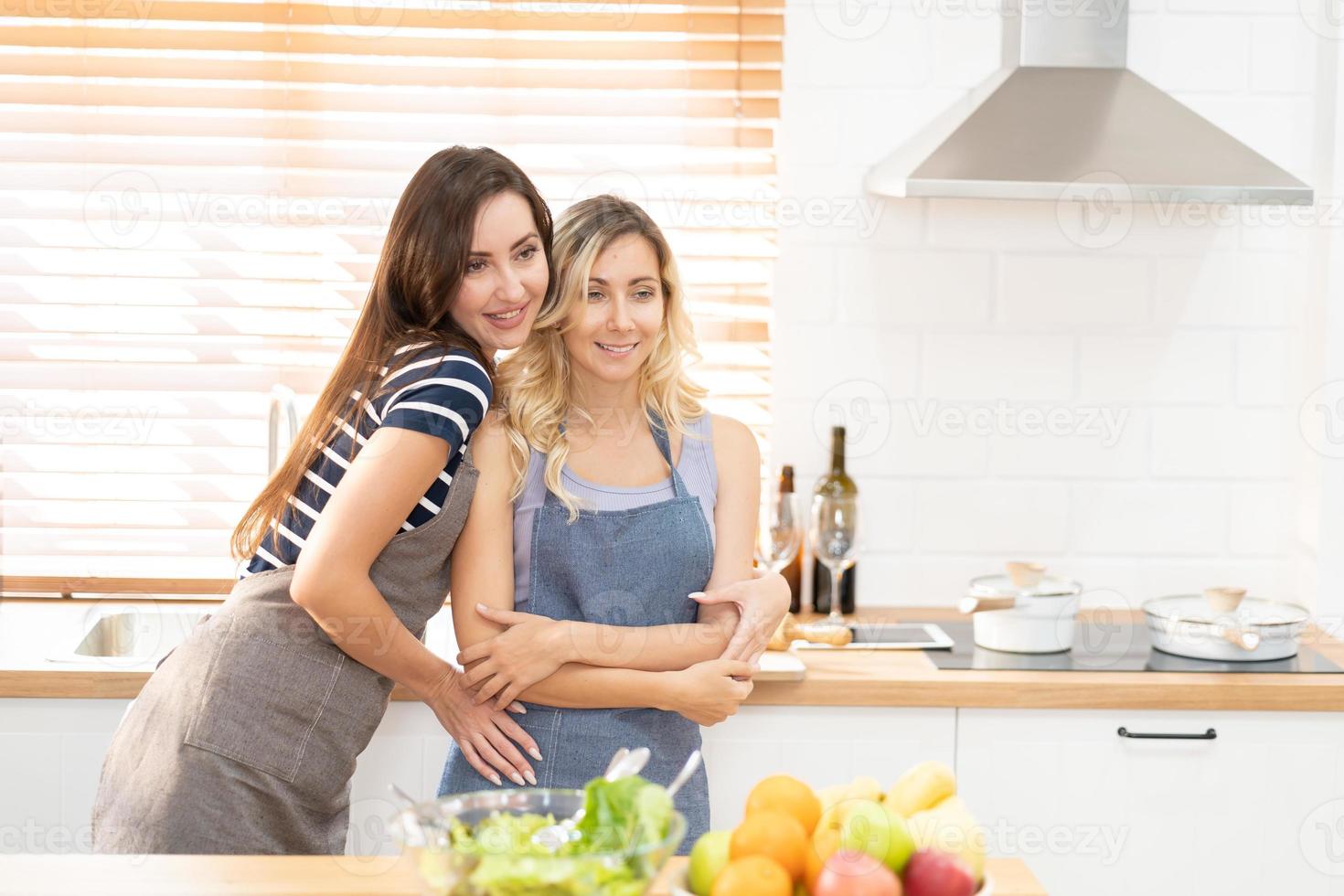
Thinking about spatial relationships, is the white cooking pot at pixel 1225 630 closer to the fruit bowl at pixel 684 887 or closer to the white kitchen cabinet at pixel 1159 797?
the white kitchen cabinet at pixel 1159 797

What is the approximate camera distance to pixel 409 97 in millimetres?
2445

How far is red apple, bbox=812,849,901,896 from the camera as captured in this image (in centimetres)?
94

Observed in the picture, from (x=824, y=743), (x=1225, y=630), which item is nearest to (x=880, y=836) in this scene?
(x=824, y=743)

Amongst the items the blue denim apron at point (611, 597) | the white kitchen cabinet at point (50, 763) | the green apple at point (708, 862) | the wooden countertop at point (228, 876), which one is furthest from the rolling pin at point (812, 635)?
the green apple at point (708, 862)

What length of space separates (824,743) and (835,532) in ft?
1.37

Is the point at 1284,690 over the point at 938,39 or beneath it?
beneath

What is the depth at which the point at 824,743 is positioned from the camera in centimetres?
204

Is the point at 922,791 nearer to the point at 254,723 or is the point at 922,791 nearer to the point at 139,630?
the point at 254,723

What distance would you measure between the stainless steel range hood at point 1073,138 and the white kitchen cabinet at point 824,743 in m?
0.84

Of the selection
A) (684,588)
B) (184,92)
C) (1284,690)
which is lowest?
(1284,690)

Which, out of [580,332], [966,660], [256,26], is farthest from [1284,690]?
[256,26]

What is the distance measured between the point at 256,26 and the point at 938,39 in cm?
130

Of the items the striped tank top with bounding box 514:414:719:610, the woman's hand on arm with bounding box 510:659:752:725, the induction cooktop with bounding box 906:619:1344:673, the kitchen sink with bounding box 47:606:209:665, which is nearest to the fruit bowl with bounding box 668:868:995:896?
the woman's hand on arm with bounding box 510:659:752:725

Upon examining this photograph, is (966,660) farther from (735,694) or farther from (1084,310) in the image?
(1084,310)
